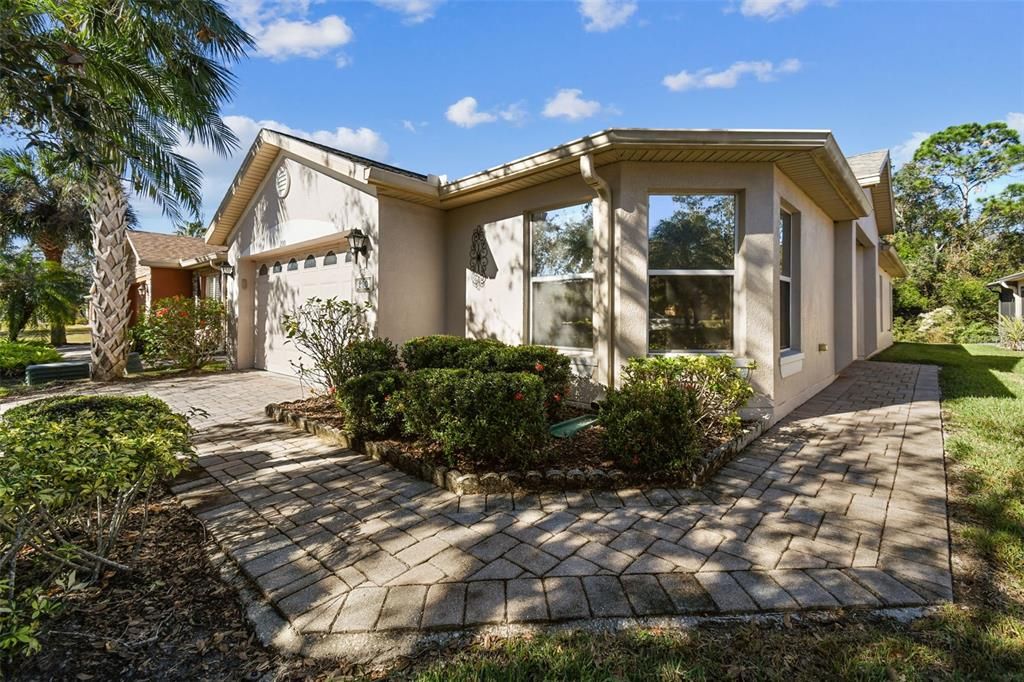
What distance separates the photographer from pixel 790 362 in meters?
6.36

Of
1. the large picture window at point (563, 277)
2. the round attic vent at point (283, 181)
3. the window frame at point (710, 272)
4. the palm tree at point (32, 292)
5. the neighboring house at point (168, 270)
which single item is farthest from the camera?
the neighboring house at point (168, 270)

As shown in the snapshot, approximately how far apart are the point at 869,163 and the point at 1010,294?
17.6m

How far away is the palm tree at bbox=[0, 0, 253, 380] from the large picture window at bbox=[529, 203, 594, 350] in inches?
201

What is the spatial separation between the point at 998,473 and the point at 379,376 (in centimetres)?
588

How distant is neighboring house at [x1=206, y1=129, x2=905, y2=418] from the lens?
569 centimetres

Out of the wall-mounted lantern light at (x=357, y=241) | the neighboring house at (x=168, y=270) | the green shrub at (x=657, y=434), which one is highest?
the neighboring house at (x=168, y=270)

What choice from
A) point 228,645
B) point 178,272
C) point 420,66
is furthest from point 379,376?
point 178,272

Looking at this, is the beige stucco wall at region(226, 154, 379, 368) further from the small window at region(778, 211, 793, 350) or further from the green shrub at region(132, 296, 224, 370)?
the small window at region(778, 211, 793, 350)

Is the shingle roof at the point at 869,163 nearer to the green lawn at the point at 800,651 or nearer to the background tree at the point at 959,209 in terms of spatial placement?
the green lawn at the point at 800,651

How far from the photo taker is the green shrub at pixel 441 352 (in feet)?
20.0

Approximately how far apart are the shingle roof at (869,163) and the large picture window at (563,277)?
725 centimetres

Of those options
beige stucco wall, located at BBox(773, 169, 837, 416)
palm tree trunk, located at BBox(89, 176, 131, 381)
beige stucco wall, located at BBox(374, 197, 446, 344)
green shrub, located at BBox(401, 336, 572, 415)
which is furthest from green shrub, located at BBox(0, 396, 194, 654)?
palm tree trunk, located at BBox(89, 176, 131, 381)

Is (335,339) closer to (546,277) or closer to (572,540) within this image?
(546,277)

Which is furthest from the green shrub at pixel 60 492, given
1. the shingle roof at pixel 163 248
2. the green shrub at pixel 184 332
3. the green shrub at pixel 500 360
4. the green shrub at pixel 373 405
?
the shingle roof at pixel 163 248
